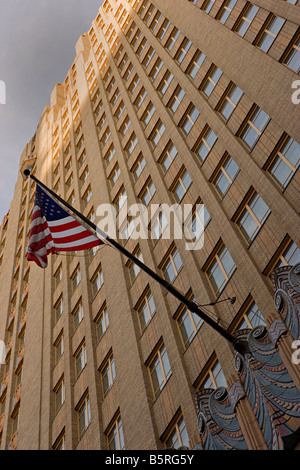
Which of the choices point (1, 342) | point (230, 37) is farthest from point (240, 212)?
point (1, 342)

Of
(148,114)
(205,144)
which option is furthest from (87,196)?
(205,144)

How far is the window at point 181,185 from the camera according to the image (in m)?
27.2

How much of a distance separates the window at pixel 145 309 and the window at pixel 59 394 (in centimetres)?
696

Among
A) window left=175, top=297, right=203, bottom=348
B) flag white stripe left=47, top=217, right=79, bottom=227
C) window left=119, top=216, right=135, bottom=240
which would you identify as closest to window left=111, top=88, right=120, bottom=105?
window left=119, top=216, right=135, bottom=240

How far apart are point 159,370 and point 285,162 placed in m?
9.58

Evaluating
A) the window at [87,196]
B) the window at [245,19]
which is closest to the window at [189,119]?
the window at [245,19]

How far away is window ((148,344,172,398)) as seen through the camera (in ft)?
71.4

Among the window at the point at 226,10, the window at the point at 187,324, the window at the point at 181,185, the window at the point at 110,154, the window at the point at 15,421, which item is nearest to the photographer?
the window at the point at 187,324

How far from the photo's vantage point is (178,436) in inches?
763

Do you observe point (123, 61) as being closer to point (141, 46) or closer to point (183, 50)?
point (141, 46)

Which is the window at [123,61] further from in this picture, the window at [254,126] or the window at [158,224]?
the window at [254,126]

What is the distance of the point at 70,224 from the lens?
19641 millimetres

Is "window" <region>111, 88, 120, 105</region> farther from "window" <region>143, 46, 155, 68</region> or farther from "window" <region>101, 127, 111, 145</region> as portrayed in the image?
"window" <region>143, 46, 155, 68</region>

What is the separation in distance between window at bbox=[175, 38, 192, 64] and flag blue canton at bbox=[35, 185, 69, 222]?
723 inches
